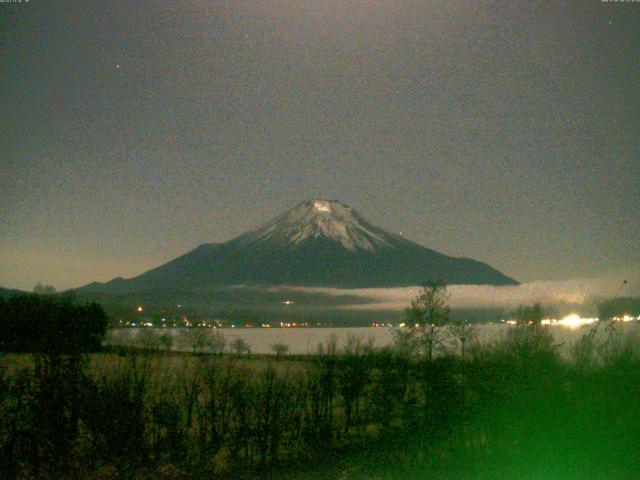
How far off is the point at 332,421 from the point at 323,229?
339ft

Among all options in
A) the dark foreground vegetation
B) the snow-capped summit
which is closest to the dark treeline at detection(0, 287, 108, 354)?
the dark foreground vegetation

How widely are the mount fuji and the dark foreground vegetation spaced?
80.3m

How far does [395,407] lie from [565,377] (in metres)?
2.54

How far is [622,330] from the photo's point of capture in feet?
32.2

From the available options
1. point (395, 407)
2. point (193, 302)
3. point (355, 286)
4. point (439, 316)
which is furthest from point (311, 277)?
point (395, 407)

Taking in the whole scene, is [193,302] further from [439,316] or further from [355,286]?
[439,316]

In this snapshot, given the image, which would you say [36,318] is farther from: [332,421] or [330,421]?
[330,421]

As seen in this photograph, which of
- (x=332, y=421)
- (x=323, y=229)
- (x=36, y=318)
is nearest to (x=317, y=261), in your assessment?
(x=323, y=229)

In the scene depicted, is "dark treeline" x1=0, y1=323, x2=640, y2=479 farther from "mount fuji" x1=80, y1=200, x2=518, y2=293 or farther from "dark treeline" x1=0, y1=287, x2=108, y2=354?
"mount fuji" x1=80, y1=200, x2=518, y2=293

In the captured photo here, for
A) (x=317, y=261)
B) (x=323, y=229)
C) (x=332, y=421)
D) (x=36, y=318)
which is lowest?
(x=332, y=421)

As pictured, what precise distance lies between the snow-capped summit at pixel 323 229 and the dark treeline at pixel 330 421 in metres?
91.6

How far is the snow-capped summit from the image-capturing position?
107 metres

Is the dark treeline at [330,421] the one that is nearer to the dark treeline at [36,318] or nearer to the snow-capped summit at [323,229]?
the dark treeline at [36,318]

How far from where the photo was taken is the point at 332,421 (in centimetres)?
1061
